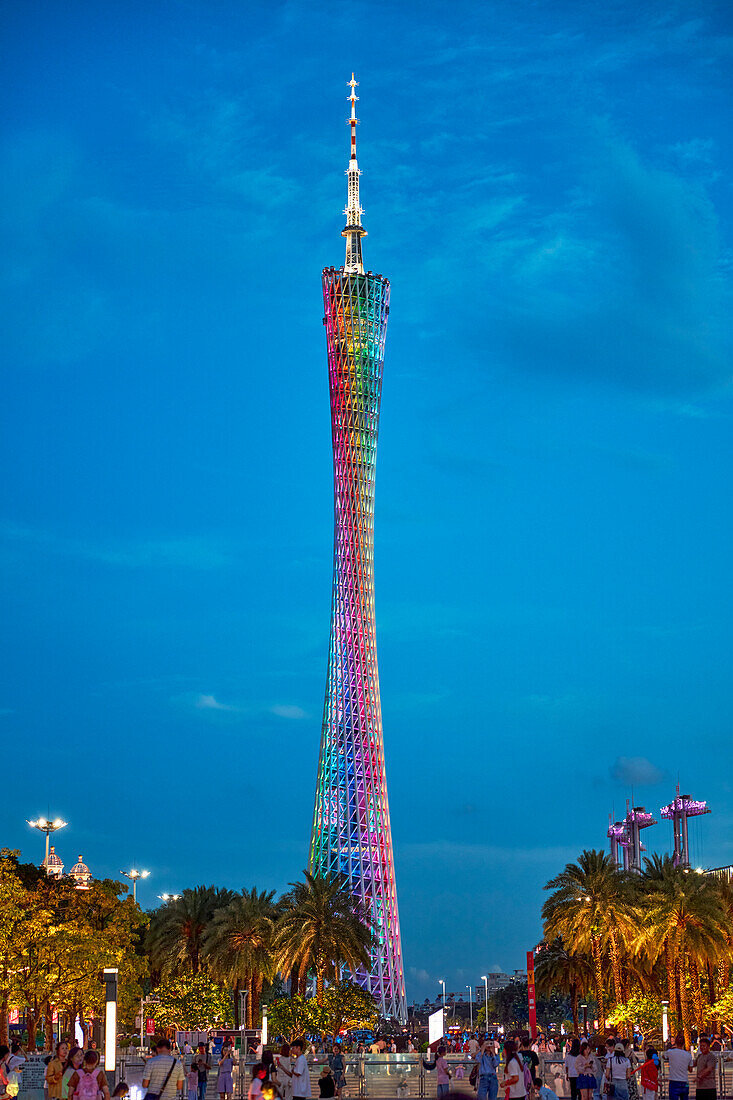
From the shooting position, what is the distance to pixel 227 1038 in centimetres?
6016

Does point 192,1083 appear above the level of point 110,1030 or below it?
below

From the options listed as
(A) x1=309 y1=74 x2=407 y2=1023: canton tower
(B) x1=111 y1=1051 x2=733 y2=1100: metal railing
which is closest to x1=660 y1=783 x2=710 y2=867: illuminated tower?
(A) x1=309 y1=74 x2=407 y2=1023: canton tower

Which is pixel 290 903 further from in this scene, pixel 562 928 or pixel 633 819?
pixel 633 819

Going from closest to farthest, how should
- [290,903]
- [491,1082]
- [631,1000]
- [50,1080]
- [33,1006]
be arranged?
[50,1080] → [491,1082] → [33,1006] → [631,1000] → [290,903]

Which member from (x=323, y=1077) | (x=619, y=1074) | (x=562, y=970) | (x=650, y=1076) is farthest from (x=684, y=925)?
(x=650, y=1076)

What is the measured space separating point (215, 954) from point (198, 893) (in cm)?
589

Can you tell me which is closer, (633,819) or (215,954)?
(215,954)

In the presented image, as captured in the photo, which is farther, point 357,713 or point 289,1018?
point 357,713

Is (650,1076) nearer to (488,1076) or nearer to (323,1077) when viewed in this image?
(488,1076)

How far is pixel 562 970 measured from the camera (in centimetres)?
7469

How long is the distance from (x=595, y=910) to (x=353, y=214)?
189ft

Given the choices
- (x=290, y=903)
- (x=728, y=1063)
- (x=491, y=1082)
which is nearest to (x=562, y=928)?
(x=290, y=903)

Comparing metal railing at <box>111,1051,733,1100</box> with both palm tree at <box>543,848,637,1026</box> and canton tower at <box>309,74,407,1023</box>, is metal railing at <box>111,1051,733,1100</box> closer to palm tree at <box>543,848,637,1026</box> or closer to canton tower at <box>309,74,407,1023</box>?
palm tree at <box>543,848,637,1026</box>

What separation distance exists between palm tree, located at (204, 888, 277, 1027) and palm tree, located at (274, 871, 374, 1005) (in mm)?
2033
